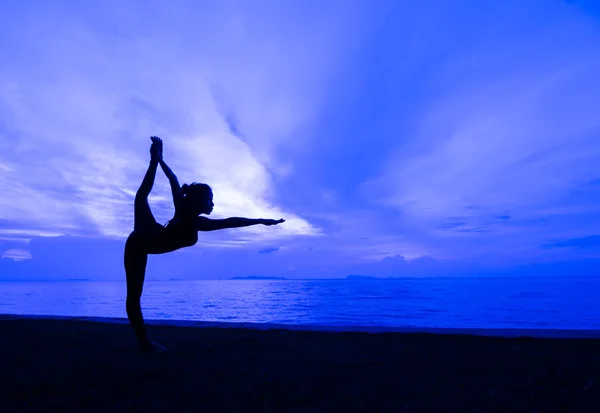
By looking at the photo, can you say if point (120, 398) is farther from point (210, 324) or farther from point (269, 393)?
point (210, 324)

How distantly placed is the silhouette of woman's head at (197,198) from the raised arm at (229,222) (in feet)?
0.48

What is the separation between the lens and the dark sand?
9.87 feet

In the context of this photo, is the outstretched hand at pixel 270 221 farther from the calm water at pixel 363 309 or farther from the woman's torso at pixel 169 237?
the calm water at pixel 363 309

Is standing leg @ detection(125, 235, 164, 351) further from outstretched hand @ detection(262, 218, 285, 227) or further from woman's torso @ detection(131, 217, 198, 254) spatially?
outstretched hand @ detection(262, 218, 285, 227)

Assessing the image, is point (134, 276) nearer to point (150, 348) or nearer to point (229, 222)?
point (150, 348)

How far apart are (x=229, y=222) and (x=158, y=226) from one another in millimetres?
1040

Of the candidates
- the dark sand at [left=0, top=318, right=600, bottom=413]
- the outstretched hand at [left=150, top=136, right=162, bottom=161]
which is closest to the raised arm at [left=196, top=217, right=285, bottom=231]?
the outstretched hand at [left=150, top=136, right=162, bottom=161]

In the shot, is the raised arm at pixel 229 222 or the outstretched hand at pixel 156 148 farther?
the outstretched hand at pixel 156 148

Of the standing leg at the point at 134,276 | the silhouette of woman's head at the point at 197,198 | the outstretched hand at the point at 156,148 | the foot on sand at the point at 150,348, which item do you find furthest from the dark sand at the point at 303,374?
the outstretched hand at the point at 156,148

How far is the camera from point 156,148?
5406mm

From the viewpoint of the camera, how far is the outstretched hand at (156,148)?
211 inches

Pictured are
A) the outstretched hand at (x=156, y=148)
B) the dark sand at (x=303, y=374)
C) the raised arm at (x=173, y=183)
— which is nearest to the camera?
the dark sand at (x=303, y=374)

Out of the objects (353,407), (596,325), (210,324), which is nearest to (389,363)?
(353,407)

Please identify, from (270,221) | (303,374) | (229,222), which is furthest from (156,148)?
(303,374)
